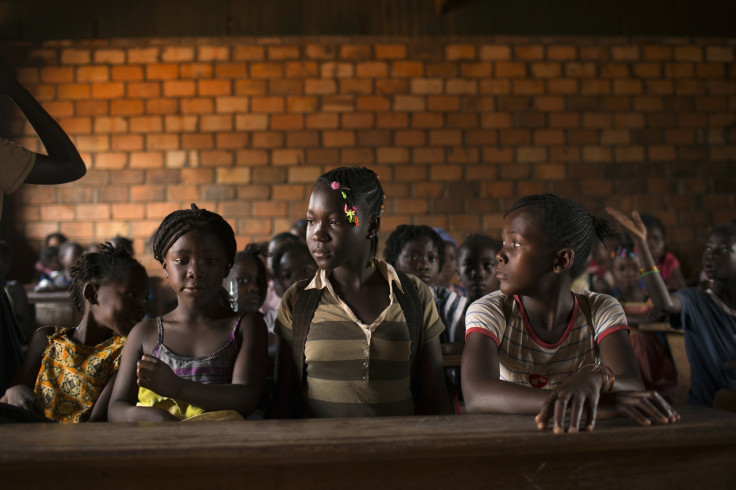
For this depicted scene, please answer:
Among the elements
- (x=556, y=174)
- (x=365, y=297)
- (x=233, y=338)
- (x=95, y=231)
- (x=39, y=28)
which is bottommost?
(x=233, y=338)

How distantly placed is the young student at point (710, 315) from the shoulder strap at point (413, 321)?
151 centimetres

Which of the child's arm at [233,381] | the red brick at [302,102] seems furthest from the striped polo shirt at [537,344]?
the red brick at [302,102]

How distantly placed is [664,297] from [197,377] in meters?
2.08

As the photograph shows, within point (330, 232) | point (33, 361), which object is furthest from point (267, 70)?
point (330, 232)

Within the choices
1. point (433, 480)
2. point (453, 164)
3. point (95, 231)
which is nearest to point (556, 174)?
point (453, 164)

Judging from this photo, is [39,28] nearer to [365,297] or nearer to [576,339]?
[365,297]

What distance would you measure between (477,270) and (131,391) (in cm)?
194

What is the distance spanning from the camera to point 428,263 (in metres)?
2.97

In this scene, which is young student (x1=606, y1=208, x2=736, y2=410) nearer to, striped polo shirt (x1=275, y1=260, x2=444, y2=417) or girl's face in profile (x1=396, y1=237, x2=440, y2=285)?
girl's face in profile (x1=396, y1=237, x2=440, y2=285)

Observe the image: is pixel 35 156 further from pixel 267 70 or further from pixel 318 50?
pixel 318 50

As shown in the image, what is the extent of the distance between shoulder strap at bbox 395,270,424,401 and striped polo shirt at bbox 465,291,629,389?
161 millimetres

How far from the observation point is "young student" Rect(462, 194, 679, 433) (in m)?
1.54

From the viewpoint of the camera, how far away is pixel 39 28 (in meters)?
6.66

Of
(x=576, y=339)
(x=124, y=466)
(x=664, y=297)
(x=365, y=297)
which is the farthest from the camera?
(x=664, y=297)
